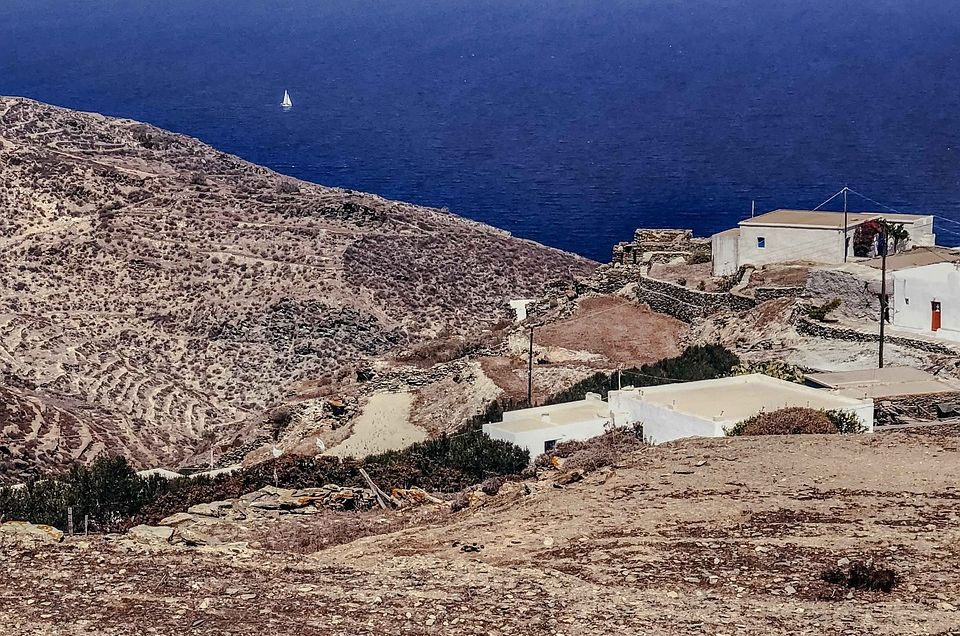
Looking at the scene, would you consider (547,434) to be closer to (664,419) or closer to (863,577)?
(664,419)

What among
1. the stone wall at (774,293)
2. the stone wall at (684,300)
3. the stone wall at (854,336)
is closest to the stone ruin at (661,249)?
the stone wall at (684,300)

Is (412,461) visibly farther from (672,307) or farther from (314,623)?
(672,307)

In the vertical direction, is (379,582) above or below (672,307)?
below

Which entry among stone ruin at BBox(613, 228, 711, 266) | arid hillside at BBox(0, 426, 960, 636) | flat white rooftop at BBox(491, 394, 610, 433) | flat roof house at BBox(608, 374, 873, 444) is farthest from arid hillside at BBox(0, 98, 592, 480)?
arid hillside at BBox(0, 426, 960, 636)

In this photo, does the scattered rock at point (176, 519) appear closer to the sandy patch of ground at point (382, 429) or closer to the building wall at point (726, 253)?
the sandy patch of ground at point (382, 429)

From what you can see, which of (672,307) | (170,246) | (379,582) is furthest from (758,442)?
(170,246)

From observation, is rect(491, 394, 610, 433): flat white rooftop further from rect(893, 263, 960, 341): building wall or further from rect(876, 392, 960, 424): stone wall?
rect(893, 263, 960, 341): building wall
